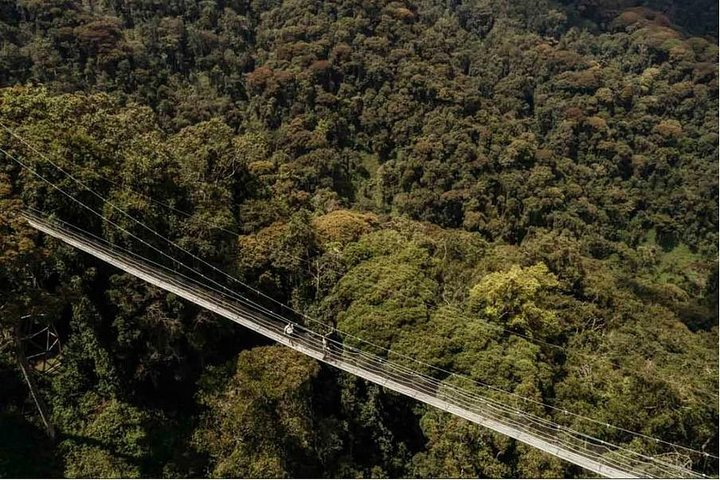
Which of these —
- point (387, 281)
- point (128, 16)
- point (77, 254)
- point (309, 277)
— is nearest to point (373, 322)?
point (387, 281)

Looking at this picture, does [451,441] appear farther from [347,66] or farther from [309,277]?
[347,66]

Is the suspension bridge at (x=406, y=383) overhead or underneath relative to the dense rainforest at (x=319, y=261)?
overhead

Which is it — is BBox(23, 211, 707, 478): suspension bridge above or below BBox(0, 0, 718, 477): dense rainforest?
above

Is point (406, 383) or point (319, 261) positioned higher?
point (406, 383)

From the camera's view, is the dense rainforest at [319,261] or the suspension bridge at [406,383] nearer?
the suspension bridge at [406,383]
